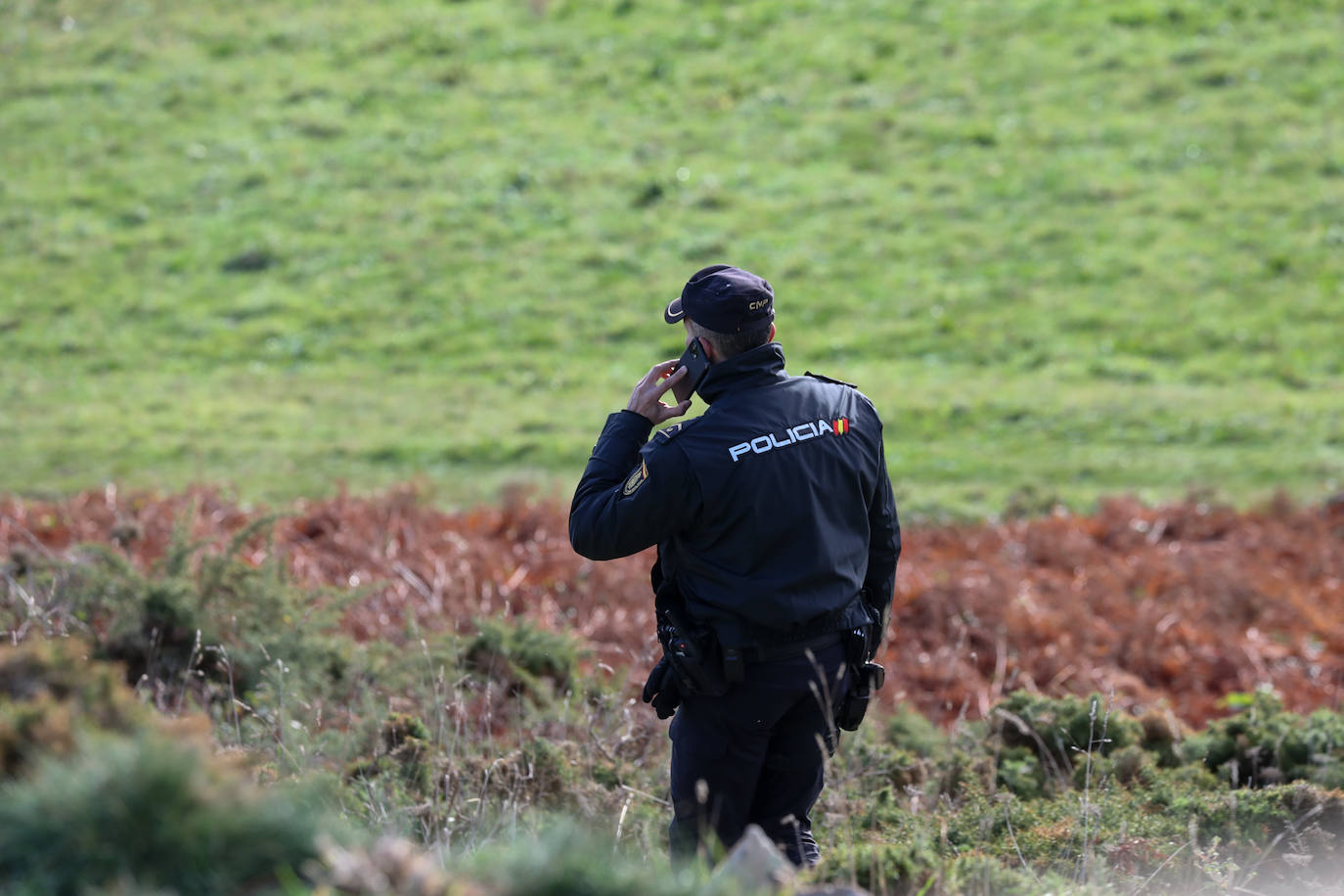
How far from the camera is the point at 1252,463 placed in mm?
13867

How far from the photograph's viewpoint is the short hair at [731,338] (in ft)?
13.9

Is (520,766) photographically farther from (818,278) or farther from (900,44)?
(900,44)

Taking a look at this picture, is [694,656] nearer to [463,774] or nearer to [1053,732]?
[463,774]

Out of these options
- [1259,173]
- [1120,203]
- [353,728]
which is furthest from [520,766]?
[1259,173]

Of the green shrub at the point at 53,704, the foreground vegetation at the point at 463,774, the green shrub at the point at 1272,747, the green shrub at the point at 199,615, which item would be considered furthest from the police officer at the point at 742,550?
the green shrub at the point at 199,615

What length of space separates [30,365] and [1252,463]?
15.6 metres

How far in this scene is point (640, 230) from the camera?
20703 millimetres

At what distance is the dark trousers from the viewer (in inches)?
162

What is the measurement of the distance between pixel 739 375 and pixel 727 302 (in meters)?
0.24

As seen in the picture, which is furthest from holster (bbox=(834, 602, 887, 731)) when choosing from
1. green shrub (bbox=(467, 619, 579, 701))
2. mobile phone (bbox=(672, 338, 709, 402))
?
green shrub (bbox=(467, 619, 579, 701))

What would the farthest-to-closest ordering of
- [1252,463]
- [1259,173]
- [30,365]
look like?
[1259,173], [30,365], [1252,463]

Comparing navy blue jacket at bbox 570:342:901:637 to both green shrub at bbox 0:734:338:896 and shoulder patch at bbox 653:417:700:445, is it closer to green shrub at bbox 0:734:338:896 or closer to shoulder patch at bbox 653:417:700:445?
shoulder patch at bbox 653:417:700:445

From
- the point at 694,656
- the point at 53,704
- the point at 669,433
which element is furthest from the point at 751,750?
the point at 53,704

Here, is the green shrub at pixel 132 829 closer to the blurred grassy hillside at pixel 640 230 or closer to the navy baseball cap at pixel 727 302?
the navy baseball cap at pixel 727 302
